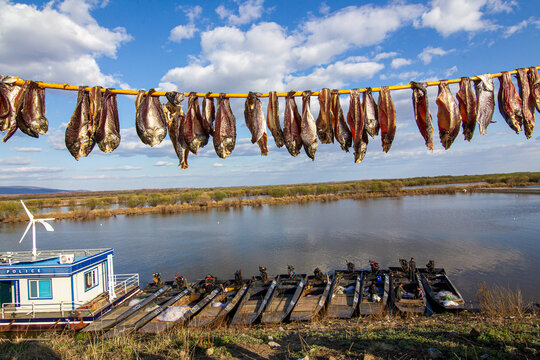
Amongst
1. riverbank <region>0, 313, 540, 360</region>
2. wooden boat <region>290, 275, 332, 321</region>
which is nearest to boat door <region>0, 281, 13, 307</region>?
riverbank <region>0, 313, 540, 360</region>

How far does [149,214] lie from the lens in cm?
5856

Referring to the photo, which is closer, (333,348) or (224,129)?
(224,129)

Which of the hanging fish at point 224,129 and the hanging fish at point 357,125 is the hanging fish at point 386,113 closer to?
the hanging fish at point 357,125

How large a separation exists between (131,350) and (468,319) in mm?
11003

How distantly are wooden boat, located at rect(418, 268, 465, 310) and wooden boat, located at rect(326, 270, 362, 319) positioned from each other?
10.6ft

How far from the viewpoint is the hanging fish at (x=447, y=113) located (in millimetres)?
3684

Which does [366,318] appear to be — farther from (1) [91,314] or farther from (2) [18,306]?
(2) [18,306]

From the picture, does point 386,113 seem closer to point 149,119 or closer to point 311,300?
point 149,119

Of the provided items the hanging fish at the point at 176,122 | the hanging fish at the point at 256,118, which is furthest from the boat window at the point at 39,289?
the hanging fish at the point at 256,118

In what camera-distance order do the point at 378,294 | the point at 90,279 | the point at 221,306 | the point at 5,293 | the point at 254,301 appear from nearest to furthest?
1. the point at 5,293
2. the point at 221,306
3. the point at 90,279
4. the point at 378,294
5. the point at 254,301

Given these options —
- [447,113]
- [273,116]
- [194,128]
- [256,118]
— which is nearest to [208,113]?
[194,128]

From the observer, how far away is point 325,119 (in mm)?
3791

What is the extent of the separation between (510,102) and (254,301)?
13890mm

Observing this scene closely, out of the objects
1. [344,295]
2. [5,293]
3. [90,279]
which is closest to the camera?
[5,293]
